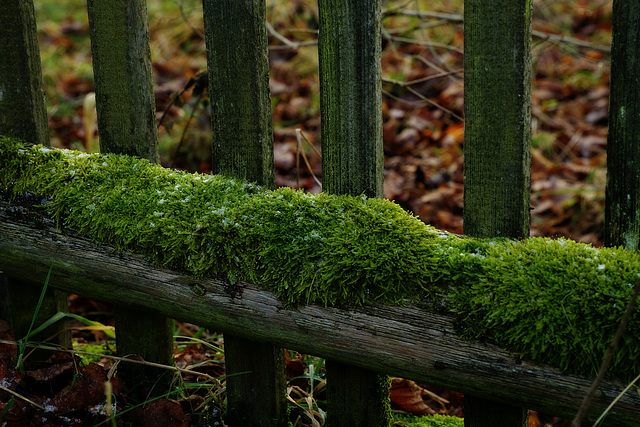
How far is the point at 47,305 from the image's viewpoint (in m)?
1.89

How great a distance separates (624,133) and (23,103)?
5.71ft

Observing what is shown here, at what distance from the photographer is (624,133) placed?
1.32 m

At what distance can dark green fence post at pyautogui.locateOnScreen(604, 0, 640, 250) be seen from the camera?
1265mm

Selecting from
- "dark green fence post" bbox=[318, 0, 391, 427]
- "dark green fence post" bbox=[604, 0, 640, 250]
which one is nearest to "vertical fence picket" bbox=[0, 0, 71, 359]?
"dark green fence post" bbox=[318, 0, 391, 427]

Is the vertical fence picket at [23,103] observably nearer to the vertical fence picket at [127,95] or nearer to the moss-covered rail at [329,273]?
the moss-covered rail at [329,273]

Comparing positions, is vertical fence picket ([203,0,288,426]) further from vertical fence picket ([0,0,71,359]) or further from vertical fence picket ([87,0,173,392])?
vertical fence picket ([0,0,71,359])

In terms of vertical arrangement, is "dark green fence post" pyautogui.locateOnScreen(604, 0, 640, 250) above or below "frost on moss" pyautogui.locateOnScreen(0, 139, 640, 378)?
above

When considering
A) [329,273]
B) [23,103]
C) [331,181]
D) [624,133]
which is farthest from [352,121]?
[23,103]

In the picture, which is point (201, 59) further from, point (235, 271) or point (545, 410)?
point (545, 410)

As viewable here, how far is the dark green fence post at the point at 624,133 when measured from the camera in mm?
1265

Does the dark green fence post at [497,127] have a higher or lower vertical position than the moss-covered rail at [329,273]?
higher

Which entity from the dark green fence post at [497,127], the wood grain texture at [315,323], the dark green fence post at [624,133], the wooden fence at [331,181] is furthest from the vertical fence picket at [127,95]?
the dark green fence post at [624,133]

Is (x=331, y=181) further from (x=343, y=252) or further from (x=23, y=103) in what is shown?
(x=23, y=103)

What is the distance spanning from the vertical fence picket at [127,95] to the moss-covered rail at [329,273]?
0.08 meters
